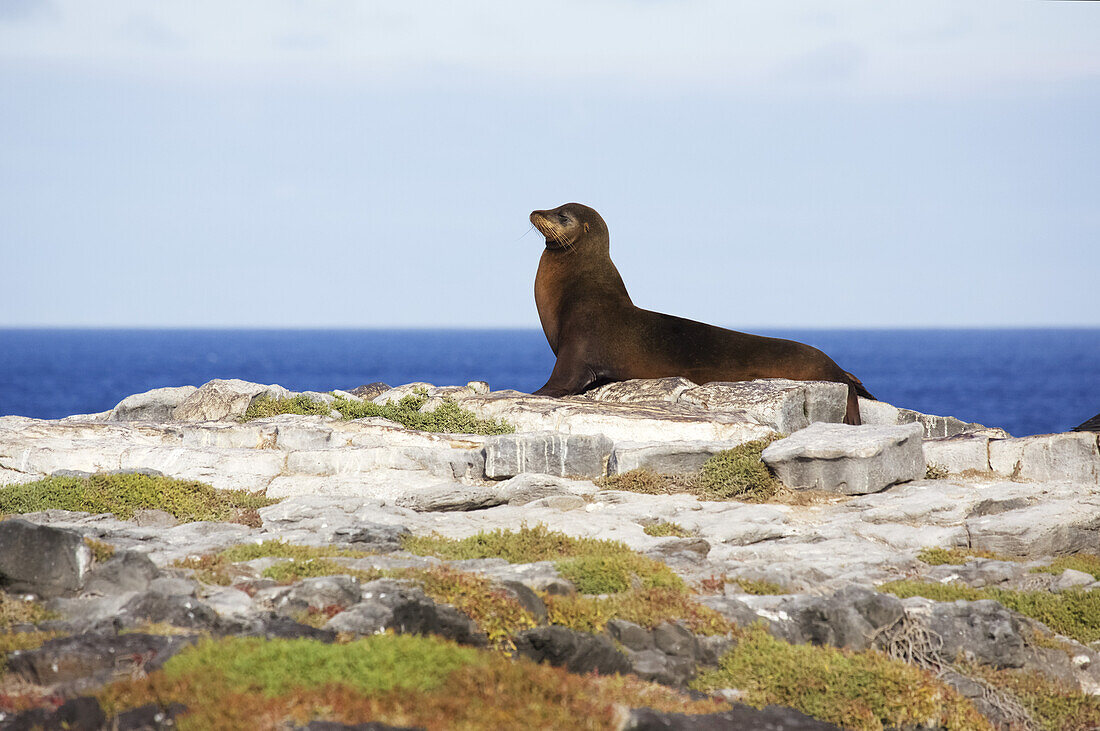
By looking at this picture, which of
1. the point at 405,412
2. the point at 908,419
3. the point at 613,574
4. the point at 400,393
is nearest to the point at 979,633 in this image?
the point at 613,574

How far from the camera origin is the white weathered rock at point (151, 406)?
68.7ft

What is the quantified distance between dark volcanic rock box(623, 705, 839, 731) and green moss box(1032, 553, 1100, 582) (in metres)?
4.78

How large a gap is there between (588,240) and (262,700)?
1648 cm

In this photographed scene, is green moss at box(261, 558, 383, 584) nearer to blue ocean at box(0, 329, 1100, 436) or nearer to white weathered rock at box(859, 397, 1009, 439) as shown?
white weathered rock at box(859, 397, 1009, 439)

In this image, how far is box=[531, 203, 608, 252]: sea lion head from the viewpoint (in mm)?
21984

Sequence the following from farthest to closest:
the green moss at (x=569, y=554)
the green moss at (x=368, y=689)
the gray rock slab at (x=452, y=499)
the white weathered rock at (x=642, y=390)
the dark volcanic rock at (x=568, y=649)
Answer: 1. the white weathered rock at (x=642, y=390)
2. the gray rock slab at (x=452, y=499)
3. the green moss at (x=569, y=554)
4. the dark volcanic rock at (x=568, y=649)
5. the green moss at (x=368, y=689)

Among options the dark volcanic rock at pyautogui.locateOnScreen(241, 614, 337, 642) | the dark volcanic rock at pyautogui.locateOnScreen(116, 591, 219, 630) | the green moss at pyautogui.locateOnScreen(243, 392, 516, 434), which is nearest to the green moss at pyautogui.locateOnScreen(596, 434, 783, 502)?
the green moss at pyautogui.locateOnScreen(243, 392, 516, 434)

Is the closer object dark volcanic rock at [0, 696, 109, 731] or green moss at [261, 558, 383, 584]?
dark volcanic rock at [0, 696, 109, 731]

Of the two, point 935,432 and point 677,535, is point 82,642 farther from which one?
point 935,432

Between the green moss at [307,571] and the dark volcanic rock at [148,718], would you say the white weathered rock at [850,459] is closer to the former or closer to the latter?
the green moss at [307,571]

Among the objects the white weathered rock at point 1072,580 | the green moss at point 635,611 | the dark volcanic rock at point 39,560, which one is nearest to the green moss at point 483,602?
the green moss at point 635,611

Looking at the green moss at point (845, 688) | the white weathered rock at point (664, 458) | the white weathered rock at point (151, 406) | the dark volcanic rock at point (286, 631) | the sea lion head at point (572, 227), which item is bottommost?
the green moss at point (845, 688)

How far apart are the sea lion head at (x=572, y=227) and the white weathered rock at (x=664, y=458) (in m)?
7.47

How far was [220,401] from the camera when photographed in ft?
63.9
